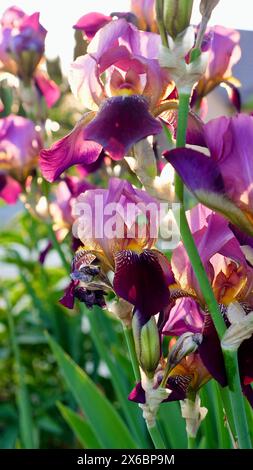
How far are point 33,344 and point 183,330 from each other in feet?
4.57

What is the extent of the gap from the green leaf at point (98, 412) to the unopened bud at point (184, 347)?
49 cm

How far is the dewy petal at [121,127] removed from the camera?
→ 49cm

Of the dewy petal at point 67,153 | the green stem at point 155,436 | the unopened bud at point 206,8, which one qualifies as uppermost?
the unopened bud at point 206,8

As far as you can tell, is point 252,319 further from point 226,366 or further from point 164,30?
point 164,30

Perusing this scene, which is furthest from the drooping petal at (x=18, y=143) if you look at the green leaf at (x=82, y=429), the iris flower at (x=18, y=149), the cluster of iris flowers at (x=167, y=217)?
the cluster of iris flowers at (x=167, y=217)

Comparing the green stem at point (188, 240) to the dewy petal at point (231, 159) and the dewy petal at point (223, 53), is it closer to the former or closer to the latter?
the dewy petal at point (231, 159)

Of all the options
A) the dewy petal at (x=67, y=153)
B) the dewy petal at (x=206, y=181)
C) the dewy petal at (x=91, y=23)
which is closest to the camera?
the dewy petal at (x=206, y=181)

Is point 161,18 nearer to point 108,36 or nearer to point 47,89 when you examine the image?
point 108,36

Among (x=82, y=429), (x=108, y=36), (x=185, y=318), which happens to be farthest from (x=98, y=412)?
(x=108, y=36)

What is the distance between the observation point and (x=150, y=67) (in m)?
Result: 0.56

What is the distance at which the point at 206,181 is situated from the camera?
0.44 meters

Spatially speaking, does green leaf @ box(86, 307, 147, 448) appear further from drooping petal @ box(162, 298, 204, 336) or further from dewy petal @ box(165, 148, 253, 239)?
dewy petal @ box(165, 148, 253, 239)

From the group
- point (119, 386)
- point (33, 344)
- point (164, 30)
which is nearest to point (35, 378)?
point (33, 344)

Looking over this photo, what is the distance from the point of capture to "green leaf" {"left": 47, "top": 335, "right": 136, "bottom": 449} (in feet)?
3.29
